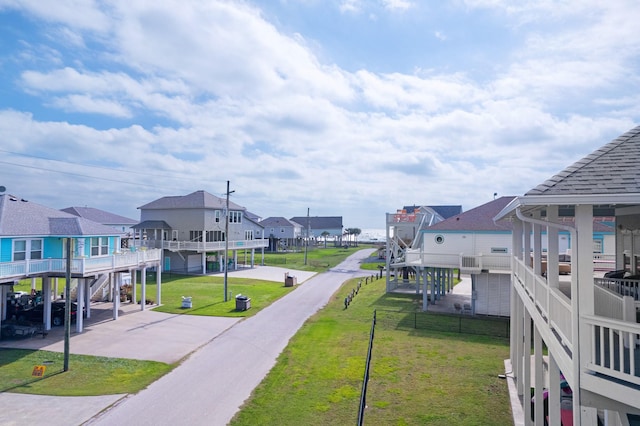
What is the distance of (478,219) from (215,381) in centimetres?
2020

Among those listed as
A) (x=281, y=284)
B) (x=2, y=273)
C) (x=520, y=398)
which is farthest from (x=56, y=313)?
(x=520, y=398)

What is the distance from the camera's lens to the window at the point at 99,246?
24.8 m

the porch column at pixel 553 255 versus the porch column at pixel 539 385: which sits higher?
the porch column at pixel 553 255

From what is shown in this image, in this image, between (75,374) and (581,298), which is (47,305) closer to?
(75,374)

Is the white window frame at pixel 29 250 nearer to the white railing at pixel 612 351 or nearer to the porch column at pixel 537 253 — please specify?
the porch column at pixel 537 253

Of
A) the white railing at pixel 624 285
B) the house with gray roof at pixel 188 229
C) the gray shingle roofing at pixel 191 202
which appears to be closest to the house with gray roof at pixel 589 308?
the white railing at pixel 624 285

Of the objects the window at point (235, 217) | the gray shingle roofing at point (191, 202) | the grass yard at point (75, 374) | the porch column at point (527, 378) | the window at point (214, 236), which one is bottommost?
the grass yard at point (75, 374)

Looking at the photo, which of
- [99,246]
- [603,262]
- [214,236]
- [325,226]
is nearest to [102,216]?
[214,236]

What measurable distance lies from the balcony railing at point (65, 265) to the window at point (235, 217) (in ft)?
79.4

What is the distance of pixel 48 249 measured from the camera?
22.7 meters

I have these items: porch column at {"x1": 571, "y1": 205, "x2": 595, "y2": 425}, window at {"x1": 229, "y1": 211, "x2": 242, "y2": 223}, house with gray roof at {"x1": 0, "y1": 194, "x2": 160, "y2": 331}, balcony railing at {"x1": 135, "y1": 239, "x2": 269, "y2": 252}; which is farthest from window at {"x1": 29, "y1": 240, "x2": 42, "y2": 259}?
window at {"x1": 229, "y1": 211, "x2": 242, "y2": 223}

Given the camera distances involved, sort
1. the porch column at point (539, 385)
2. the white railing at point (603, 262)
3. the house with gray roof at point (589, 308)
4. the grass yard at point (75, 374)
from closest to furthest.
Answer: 1. the house with gray roof at point (589, 308)
2. the porch column at point (539, 385)
3. the grass yard at point (75, 374)
4. the white railing at point (603, 262)

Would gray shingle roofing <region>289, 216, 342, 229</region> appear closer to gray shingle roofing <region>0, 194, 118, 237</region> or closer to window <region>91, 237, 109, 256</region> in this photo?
window <region>91, 237, 109, 256</region>

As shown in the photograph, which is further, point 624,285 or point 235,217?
point 235,217
